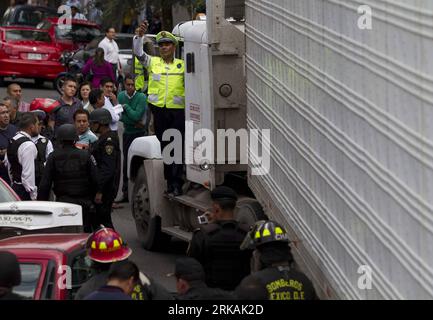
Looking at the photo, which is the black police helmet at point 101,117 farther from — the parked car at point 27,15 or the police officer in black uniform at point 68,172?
the parked car at point 27,15

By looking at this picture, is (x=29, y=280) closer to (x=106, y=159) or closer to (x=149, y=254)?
(x=106, y=159)

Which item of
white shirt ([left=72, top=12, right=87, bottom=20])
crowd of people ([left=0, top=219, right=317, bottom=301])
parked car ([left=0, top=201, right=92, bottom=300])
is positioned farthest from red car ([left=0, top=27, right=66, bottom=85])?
crowd of people ([left=0, top=219, right=317, bottom=301])

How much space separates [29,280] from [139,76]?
8.62m

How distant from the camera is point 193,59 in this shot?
13.3 metres

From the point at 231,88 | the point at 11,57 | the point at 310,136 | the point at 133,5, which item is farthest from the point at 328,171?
the point at 11,57

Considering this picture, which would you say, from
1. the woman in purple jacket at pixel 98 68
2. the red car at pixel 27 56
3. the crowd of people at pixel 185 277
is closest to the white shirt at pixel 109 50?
the red car at pixel 27 56

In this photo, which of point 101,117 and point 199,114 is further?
point 101,117

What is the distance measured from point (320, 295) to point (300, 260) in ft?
2.44

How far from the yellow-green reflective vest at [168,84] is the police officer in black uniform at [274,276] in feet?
19.0

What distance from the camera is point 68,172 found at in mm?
12633

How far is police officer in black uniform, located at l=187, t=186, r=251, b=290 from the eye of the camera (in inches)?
367

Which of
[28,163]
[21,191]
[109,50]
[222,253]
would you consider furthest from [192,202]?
[109,50]

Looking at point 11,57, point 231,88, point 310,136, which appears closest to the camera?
point 310,136
